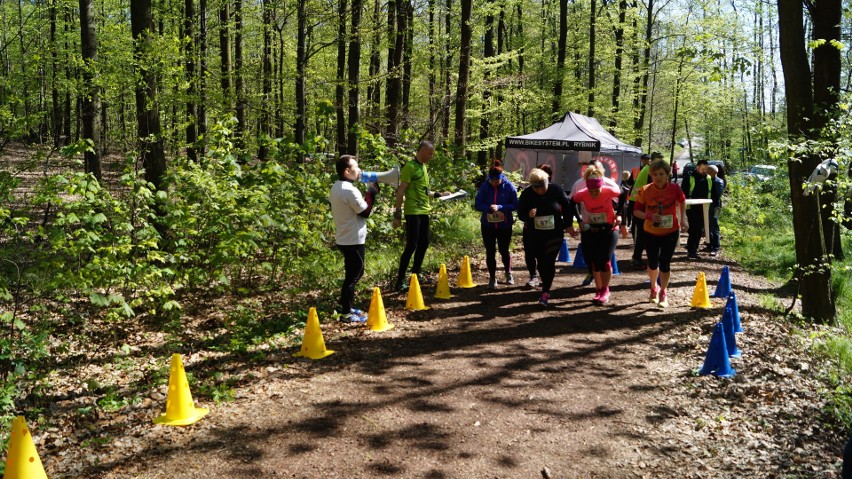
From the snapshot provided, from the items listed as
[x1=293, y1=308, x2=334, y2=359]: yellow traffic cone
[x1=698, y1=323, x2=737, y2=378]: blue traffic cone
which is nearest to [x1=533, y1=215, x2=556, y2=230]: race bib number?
[x1=698, y1=323, x2=737, y2=378]: blue traffic cone

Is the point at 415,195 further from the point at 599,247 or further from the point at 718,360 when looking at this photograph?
the point at 718,360

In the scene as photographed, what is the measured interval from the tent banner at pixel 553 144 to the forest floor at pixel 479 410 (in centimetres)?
1058

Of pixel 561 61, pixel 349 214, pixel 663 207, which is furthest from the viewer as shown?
pixel 561 61

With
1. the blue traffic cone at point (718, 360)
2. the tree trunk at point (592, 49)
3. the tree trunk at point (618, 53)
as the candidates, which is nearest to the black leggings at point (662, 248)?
the blue traffic cone at point (718, 360)

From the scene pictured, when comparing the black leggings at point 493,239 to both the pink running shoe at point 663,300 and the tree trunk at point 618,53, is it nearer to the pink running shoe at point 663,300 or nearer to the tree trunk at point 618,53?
the pink running shoe at point 663,300

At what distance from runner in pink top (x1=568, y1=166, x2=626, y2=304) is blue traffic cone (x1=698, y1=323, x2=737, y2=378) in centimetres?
247

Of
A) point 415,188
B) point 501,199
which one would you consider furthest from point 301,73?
point 501,199

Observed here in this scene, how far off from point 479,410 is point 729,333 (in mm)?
3040

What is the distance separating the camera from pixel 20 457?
314cm

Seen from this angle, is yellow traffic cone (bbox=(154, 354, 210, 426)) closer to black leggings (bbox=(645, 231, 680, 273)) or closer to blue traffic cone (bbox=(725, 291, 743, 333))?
blue traffic cone (bbox=(725, 291, 743, 333))

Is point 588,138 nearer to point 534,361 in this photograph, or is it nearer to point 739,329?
point 739,329

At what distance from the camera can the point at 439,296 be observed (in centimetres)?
831

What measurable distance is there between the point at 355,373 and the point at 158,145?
17.2 ft

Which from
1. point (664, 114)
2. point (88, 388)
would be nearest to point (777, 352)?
point (88, 388)
